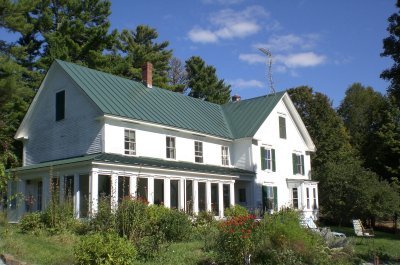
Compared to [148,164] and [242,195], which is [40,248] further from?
[242,195]

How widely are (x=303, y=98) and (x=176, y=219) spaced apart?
3403cm

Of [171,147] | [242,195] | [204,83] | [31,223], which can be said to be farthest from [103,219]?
[204,83]

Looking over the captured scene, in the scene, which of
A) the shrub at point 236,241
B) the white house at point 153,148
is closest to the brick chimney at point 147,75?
the white house at point 153,148

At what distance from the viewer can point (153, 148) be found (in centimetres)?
2716

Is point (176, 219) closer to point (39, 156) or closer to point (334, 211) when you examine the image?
point (39, 156)

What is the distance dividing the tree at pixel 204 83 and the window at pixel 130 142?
108 ft

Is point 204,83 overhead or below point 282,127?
overhead

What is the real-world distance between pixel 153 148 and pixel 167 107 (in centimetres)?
426

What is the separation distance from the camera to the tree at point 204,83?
5941 centimetres

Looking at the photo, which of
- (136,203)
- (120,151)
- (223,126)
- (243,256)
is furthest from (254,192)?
(243,256)

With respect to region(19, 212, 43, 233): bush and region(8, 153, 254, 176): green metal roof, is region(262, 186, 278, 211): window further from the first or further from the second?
region(19, 212, 43, 233): bush

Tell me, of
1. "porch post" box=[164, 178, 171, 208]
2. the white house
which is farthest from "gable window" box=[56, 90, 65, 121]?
"porch post" box=[164, 178, 171, 208]

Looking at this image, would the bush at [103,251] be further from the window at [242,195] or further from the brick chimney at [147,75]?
the window at [242,195]

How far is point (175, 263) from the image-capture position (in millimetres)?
12352
